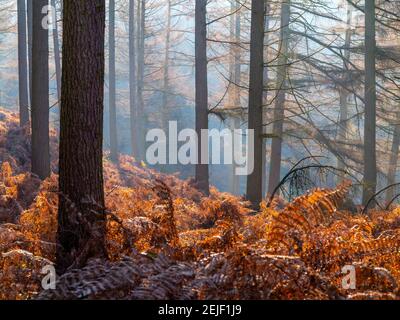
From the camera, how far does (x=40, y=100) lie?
11211 millimetres

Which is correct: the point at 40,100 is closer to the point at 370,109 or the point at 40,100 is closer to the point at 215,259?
the point at 215,259

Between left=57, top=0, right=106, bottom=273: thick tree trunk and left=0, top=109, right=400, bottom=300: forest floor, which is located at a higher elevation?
left=57, top=0, right=106, bottom=273: thick tree trunk

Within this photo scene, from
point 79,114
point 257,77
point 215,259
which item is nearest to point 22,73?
point 257,77

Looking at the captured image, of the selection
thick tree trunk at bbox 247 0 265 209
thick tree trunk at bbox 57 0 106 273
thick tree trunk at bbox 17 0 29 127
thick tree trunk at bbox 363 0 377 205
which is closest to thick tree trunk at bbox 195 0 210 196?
thick tree trunk at bbox 247 0 265 209

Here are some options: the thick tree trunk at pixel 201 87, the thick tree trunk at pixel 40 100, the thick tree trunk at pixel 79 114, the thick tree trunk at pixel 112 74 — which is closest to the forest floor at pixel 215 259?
the thick tree trunk at pixel 79 114

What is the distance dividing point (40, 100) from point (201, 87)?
212 inches

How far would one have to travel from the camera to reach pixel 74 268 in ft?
13.7

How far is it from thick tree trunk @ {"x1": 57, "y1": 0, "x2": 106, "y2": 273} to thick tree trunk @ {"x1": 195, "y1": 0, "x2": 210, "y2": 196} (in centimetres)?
942

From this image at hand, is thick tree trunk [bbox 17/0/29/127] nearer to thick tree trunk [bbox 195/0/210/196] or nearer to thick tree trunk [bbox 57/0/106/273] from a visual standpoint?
thick tree trunk [bbox 195/0/210/196]

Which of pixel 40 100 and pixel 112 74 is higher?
pixel 112 74

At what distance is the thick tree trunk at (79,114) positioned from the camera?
15.5ft

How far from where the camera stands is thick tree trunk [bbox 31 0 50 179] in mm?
11031
